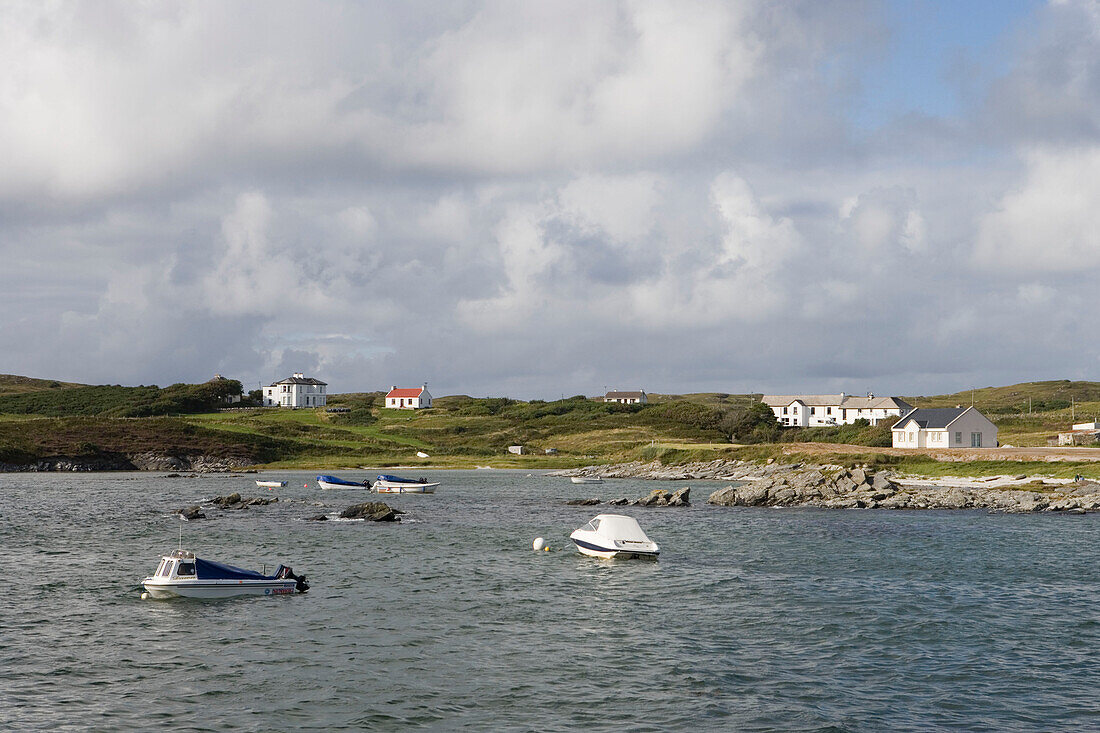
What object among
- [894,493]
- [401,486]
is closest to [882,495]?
[894,493]

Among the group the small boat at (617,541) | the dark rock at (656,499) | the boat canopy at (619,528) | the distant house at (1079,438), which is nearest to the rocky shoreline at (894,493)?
the dark rock at (656,499)

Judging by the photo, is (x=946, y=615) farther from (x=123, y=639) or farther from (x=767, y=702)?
(x=123, y=639)

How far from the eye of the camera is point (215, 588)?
37.2 m

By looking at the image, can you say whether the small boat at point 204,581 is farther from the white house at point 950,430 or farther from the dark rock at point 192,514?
the white house at point 950,430

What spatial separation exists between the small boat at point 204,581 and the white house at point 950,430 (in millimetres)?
98335

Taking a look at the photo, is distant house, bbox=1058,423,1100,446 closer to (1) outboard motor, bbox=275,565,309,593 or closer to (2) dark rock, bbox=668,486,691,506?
(2) dark rock, bbox=668,486,691,506

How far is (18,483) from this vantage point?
4353 inches

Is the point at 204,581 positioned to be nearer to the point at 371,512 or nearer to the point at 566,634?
the point at 566,634

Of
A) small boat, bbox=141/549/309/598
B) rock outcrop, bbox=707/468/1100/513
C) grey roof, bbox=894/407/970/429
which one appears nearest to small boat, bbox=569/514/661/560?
small boat, bbox=141/549/309/598

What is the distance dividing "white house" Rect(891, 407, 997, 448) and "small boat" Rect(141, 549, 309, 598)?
98.3 metres

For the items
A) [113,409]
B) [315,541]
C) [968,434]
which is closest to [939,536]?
[315,541]

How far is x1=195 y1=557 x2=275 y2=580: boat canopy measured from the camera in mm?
37188

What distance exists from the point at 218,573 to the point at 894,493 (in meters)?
61.7

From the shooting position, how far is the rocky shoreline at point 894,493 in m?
74.1
